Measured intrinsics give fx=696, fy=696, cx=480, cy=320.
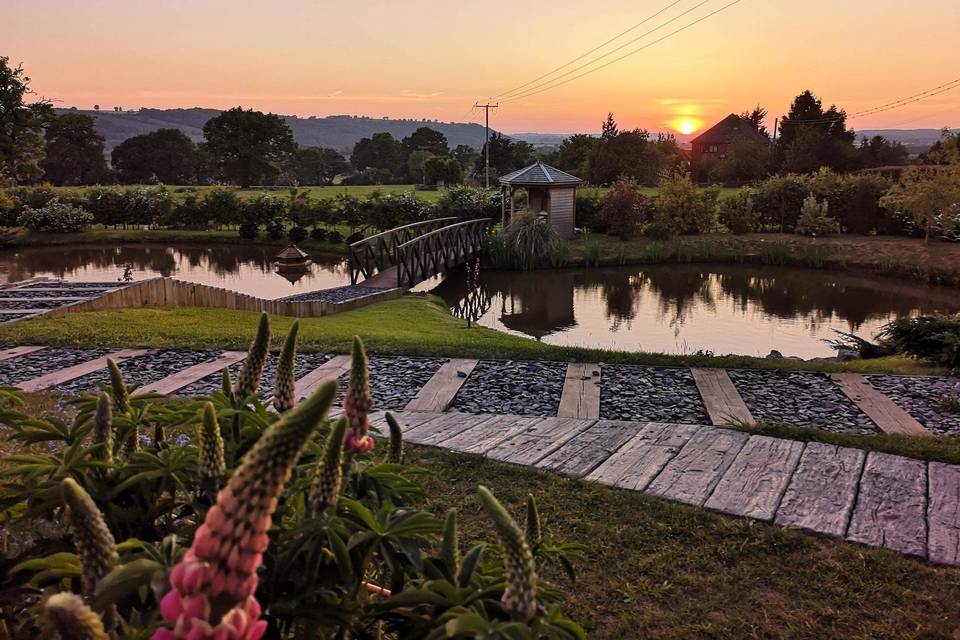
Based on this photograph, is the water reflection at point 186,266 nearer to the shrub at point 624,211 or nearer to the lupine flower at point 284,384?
the shrub at point 624,211

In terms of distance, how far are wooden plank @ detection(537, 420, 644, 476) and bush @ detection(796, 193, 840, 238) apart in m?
22.9

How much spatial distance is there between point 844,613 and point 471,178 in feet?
169

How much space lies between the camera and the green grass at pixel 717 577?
9.76ft

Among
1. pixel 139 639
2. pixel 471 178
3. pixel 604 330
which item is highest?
pixel 471 178

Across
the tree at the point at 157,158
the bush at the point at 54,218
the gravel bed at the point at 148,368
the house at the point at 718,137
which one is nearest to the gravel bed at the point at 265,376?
the gravel bed at the point at 148,368

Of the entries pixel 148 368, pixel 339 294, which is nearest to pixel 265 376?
pixel 148 368

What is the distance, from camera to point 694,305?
17.1 m

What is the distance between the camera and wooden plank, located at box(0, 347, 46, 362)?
785cm

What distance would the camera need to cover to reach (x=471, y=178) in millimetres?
53031

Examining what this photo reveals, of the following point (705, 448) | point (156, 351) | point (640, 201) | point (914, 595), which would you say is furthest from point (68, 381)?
point (640, 201)

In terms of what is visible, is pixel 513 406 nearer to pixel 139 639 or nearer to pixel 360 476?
pixel 360 476

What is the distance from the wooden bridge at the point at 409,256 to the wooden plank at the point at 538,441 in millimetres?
11842

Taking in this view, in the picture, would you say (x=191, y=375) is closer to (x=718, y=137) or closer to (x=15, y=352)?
(x=15, y=352)

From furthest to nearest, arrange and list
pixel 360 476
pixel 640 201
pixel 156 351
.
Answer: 1. pixel 640 201
2. pixel 156 351
3. pixel 360 476
